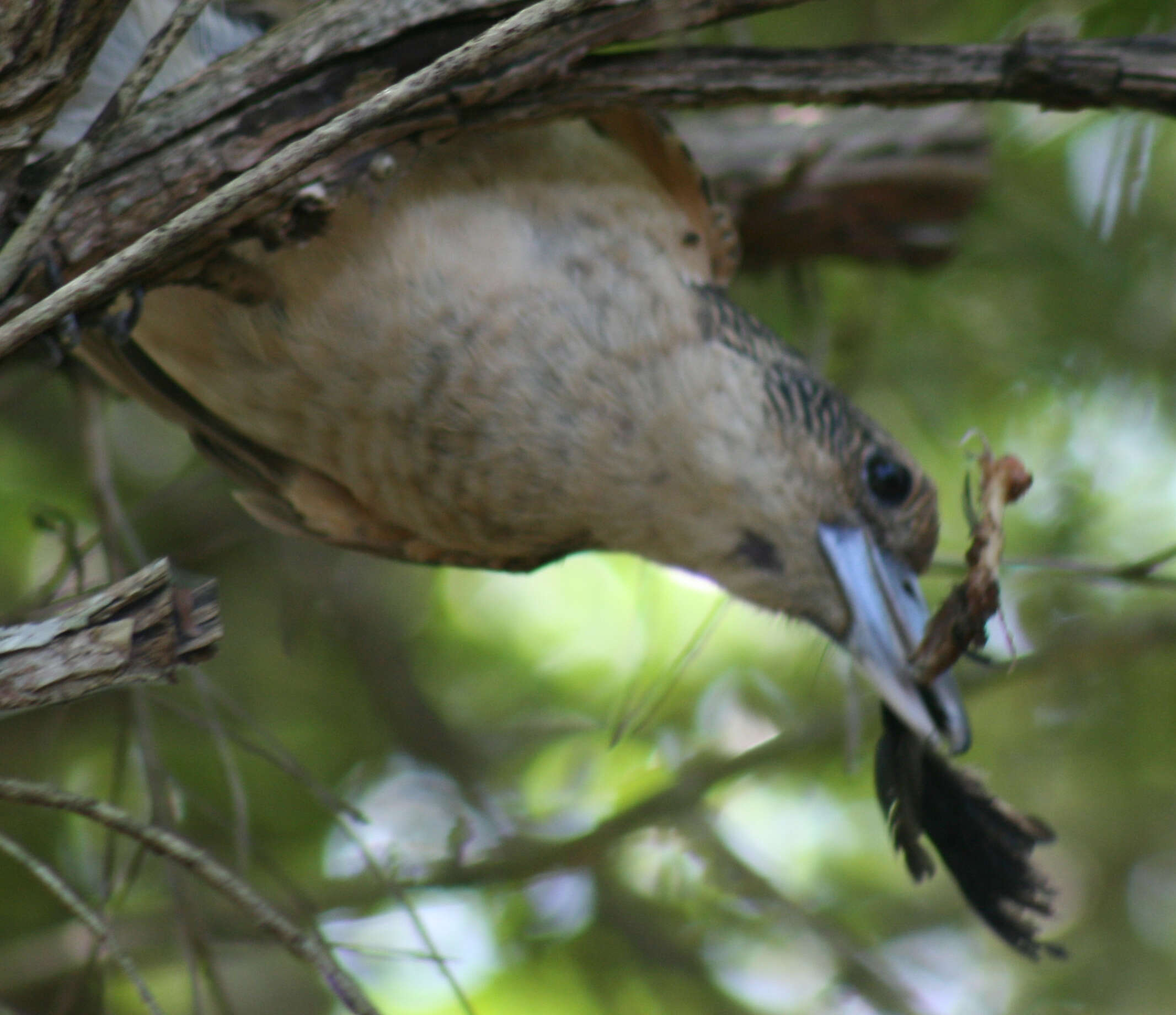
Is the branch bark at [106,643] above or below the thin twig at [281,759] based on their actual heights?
above

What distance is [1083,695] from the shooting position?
3.23m

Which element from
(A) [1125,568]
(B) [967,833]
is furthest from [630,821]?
(A) [1125,568]

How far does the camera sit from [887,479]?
2.09 meters

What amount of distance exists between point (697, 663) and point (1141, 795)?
3.97 ft

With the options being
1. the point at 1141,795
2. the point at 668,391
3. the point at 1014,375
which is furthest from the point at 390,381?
the point at 1141,795

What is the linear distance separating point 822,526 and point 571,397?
467 millimetres

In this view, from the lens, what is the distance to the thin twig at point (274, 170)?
49.8 inches

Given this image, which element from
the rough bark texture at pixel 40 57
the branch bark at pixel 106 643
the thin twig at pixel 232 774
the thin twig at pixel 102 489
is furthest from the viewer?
the thin twig at pixel 102 489

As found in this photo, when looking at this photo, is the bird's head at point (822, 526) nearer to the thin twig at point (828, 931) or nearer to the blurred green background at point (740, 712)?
the blurred green background at point (740, 712)

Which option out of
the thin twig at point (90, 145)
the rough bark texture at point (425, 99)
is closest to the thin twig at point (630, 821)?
the rough bark texture at point (425, 99)

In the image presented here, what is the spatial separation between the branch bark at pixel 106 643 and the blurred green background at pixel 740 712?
4.42 ft

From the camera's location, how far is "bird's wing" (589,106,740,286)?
2105 millimetres

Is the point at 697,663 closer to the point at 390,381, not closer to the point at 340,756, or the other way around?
the point at 340,756

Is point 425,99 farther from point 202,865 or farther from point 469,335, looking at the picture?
point 202,865
